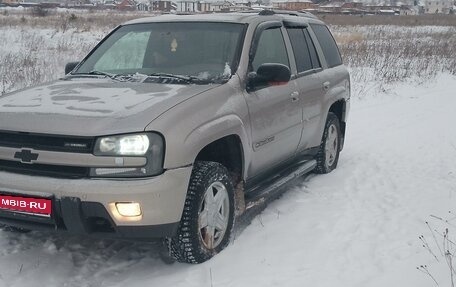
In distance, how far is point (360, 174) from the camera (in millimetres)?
6277

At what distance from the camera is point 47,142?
3365 millimetres

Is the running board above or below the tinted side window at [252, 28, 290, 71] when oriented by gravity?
below

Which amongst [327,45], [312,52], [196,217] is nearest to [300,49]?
[312,52]

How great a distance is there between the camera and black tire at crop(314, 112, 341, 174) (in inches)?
245

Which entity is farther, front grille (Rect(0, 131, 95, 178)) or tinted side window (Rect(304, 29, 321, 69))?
tinted side window (Rect(304, 29, 321, 69))

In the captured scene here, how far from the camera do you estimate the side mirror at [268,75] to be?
4305 millimetres

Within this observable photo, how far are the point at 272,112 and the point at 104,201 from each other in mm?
1892

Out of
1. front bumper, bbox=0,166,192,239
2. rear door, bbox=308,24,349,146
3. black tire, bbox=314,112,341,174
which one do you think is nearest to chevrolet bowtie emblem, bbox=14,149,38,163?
front bumper, bbox=0,166,192,239

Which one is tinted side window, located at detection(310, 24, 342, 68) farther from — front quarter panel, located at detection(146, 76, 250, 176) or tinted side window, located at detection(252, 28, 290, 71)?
front quarter panel, located at detection(146, 76, 250, 176)

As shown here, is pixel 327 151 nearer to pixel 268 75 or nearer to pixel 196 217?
pixel 268 75

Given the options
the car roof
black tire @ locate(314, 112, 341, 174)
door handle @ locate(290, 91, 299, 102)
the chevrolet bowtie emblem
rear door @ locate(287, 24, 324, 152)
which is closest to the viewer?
the chevrolet bowtie emblem

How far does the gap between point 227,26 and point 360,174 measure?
102 inches

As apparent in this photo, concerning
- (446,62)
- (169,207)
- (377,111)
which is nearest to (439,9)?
(446,62)

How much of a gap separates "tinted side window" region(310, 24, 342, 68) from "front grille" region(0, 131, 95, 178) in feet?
12.2
